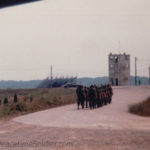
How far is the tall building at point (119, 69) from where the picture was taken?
7444 cm

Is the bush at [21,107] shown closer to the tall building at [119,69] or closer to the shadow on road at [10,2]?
the shadow on road at [10,2]

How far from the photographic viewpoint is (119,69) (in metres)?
74.8

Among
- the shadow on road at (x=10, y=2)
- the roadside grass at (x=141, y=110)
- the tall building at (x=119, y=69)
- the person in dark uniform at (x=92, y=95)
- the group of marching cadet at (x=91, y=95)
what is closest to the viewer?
the shadow on road at (x=10, y=2)

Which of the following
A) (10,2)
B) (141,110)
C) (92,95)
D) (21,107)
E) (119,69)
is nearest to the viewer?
(10,2)

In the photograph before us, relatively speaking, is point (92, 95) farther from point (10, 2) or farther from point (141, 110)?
point (10, 2)

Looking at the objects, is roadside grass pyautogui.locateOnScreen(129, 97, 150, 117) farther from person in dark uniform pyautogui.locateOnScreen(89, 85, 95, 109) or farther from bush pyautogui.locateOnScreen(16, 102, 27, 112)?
bush pyautogui.locateOnScreen(16, 102, 27, 112)

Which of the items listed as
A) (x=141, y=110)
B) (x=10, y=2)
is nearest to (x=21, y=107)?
(x=141, y=110)

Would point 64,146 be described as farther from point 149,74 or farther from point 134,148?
point 149,74

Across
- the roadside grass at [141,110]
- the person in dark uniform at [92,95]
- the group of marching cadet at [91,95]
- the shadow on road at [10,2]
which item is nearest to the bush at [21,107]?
the group of marching cadet at [91,95]

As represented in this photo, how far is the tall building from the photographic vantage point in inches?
2931

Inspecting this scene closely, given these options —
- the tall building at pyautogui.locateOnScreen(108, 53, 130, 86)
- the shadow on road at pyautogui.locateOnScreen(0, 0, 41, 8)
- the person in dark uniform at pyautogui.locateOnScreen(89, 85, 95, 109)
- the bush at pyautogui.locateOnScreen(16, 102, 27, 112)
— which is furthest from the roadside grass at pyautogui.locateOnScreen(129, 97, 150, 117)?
the tall building at pyautogui.locateOnScreen(108, 53, 130, 86)

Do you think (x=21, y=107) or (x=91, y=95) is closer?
(x=91, y=95)

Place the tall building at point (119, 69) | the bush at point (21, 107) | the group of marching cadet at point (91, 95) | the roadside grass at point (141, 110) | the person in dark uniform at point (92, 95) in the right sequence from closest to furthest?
the roadside grass at point (141, 110), the group of marching cadet at point (91, 95), the person in dark uniform at point (92, 95), the bush at point (21, 107), the tall building at point (119, 69)

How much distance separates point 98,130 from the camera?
49.2 ft
